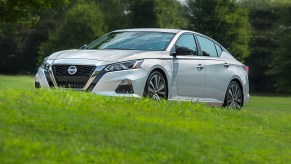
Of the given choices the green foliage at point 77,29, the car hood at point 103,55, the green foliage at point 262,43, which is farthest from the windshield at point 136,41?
the green foliage at point 262,43

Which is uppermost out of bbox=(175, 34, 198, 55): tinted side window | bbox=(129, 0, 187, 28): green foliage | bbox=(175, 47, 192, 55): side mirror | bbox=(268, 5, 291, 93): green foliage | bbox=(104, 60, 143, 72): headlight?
bbox=(175, 34, 198, 55): tinted side window

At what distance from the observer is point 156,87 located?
1233cm

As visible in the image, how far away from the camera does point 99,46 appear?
Answer: 1375 cm

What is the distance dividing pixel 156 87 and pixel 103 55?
111cm

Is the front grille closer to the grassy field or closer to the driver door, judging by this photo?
the grassy field

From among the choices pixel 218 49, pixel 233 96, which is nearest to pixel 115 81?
pixel 233 96

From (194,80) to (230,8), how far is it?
260 ft

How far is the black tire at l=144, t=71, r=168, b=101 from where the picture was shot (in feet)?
39.6

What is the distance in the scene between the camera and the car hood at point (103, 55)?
12.1 metres

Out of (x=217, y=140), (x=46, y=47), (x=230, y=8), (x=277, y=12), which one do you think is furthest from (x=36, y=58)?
(x=217, y=140)

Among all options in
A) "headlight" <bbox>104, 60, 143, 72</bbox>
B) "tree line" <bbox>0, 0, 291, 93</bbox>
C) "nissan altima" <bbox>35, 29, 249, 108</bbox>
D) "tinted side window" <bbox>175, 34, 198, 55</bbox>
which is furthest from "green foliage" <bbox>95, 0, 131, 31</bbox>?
"headlight" <bbox>104, 60, 143, 72</bbox>

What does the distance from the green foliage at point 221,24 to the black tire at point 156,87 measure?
239 ft

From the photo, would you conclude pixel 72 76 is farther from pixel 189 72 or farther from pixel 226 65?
pixel 226 65

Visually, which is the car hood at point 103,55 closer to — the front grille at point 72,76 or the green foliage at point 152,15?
the front grille at point 72,76
